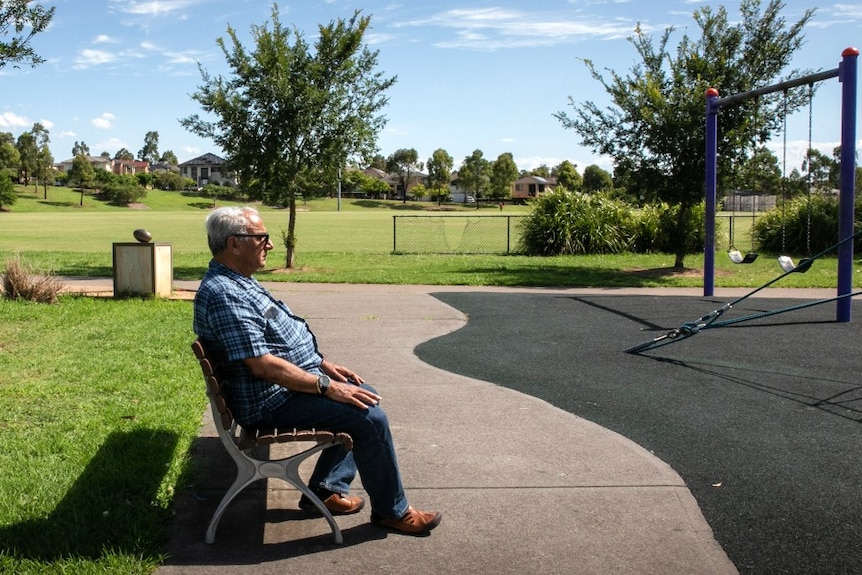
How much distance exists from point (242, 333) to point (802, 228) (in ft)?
79.2

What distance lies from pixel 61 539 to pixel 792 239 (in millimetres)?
24556

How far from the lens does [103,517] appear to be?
4176 millimetres

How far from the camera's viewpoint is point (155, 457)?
203 inches

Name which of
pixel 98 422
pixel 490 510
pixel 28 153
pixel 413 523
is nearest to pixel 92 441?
pixel 98 422

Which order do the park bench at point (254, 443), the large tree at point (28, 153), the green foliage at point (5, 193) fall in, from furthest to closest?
1. the large tree at point (28, 153)
2. the green foliage at point (5, 193)
3. the park bench at point (254, 443)

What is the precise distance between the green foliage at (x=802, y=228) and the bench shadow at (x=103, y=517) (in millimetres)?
22222

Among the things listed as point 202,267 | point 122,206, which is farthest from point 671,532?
point 122,206

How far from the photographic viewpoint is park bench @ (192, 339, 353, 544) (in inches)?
159

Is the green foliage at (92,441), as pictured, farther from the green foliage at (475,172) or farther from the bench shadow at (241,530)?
the green foliage at (475,172)

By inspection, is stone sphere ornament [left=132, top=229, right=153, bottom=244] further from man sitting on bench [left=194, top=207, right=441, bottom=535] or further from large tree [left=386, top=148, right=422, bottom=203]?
large tree [left=386, top=148, right=422, bottom=203]

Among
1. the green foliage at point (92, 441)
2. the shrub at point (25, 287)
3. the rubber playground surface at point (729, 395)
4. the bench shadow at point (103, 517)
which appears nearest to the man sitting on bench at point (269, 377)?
the bench shadow at point (103, 517)

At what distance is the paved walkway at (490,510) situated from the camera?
12.7ft

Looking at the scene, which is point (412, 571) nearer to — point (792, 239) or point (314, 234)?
point (792, 239)

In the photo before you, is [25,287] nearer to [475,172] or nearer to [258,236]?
[258,236]
